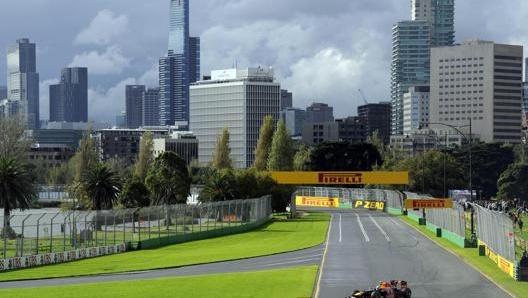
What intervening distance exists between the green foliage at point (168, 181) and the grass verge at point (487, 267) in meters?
41.1

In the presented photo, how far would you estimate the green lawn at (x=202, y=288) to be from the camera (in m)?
39.8

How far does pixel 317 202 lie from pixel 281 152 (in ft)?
114

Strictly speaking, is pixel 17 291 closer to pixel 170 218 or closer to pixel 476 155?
pixel 170 218

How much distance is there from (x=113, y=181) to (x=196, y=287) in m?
57.0

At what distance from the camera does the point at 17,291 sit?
42719 millimetres

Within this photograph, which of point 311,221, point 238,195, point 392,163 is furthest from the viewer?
point 392,163

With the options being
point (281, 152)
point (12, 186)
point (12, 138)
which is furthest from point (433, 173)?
point (12, 186)

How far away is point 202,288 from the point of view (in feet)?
138

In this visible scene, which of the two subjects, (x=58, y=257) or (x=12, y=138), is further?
(x=12, y=138)

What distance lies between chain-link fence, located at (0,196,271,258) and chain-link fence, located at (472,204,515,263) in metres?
26.9

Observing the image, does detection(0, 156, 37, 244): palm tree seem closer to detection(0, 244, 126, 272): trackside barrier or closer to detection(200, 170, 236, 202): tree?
detection(0, 244, 126, 272): trackside barrier

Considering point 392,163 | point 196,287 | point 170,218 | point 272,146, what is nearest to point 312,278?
point 196,287

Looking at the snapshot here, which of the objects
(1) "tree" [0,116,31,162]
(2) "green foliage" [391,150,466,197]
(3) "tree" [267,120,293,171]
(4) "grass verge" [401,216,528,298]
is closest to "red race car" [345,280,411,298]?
(4) "grass verge" [401,216,528,298]

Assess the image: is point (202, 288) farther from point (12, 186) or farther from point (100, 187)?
point (100, 187)
